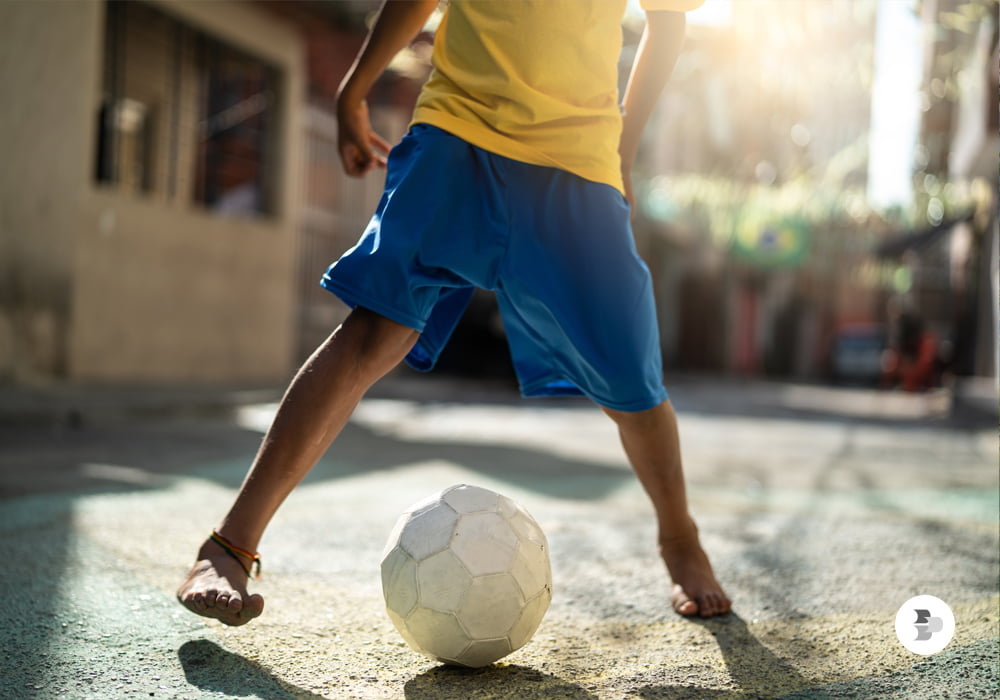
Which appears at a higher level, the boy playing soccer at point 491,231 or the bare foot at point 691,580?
the boy playing soccer at point 491,231

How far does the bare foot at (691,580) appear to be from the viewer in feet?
7.34

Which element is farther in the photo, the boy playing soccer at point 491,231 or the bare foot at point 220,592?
the boy playing soccer at point 491,231

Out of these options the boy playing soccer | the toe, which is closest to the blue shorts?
the boy playing soccer

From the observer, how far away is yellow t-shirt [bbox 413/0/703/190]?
2006mm

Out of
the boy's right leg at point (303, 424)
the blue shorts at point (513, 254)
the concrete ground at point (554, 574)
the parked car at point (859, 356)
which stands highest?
the blue shorts at point (513, 254)

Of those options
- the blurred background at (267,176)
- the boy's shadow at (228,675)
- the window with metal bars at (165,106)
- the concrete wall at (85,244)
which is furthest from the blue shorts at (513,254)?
the window with metal bars at (165,106)

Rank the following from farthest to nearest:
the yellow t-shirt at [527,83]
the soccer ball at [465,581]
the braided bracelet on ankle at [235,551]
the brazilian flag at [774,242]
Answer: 1. the brazilian flag at [774,242]
2. the yellow t-shirt at [527,83]
3. the braided bracelet on ankle at [235,551]
4. the soccer ball at [465,581]

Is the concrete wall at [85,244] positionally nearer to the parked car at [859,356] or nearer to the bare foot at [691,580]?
the bare foot at [691,580]

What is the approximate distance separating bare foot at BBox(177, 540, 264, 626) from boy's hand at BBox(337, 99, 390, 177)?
93 cm

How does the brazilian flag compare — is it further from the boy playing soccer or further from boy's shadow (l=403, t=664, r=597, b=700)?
boy's shadow (l=403, t=664, r=597, b=700)

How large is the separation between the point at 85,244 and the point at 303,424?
828 cm

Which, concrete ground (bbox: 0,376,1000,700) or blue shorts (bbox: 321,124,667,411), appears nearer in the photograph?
concrete ground (bbox: 0,376,1000,700)

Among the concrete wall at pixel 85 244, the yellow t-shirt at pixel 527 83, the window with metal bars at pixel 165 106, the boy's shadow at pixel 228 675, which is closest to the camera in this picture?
the boy's shadow at pixel 228 675

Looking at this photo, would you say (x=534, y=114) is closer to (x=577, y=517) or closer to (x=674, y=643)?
(x=674, y=643)
